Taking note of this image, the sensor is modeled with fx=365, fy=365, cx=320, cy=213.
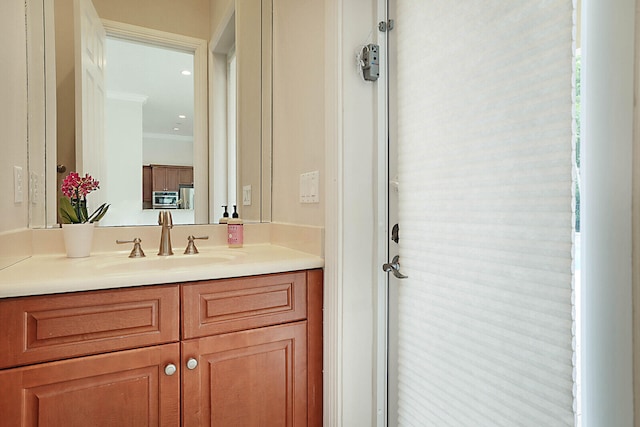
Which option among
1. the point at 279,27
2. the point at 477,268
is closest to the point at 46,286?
the point at 477,268

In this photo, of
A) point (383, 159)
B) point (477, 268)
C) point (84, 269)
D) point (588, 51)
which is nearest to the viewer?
point (588, 51)

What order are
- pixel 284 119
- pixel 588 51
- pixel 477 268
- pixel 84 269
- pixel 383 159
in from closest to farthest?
pixel 588 51 < pixel 477 268 < pixel 84 269 < pixel 383 159 < pixel 284 119

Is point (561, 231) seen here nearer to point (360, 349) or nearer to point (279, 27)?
point (360, 349)

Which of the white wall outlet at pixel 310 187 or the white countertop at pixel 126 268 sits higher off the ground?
the white wall outlet at pixel 310 187

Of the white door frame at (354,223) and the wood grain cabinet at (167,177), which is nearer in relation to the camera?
the white door frame at (354,223)

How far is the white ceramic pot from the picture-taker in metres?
1.32

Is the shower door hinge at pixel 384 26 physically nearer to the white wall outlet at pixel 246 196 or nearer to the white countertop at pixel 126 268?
the white countertop at pixel 126 268

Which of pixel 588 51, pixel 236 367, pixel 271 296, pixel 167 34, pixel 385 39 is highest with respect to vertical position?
pixel 167 34

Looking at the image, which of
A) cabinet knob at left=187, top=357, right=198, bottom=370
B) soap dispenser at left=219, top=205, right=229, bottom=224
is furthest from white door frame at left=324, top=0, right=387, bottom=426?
soap dispenser at left=219, top=205, right=229, bottom=224

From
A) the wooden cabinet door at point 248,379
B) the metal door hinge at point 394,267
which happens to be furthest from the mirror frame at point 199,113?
the metal door hinge at point 394,267

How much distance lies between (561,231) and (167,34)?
1.75 m

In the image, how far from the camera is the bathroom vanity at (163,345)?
89cm

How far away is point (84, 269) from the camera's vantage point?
109 centimetres

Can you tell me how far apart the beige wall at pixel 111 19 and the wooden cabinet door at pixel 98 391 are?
2.84 ft
